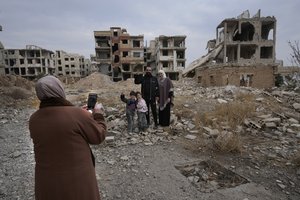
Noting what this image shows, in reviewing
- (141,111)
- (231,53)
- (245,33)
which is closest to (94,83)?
(231,53)

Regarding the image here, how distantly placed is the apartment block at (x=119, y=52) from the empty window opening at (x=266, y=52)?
19.7 meters

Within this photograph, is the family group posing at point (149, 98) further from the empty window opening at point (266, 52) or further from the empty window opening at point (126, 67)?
the empty window opening at point (126, 67)

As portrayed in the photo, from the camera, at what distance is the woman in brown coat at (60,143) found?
1526 millimetres

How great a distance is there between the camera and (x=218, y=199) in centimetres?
306

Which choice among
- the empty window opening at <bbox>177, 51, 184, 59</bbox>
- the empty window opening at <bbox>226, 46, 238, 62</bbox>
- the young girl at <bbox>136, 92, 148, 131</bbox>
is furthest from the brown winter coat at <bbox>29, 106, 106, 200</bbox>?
A: the empty window opening at <bbox>177, 51, 184, 59</bbox>

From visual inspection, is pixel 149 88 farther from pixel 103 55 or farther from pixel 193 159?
pixel 103 55

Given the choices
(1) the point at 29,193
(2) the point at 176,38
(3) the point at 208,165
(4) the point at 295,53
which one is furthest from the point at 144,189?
(2) the point at 176,38

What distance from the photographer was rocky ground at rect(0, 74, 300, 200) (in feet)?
10.9

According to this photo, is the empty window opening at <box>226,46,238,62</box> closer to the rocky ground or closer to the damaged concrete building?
the damaged concrete building

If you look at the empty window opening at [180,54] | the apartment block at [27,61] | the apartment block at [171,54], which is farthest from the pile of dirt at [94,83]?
the apartment block at [27,61]

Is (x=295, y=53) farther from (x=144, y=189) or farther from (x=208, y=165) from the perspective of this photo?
(x=144, y=189)

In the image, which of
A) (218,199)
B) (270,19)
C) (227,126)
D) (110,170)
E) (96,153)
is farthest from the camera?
(270,19)

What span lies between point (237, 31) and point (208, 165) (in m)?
25.9

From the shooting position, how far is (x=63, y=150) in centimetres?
155
